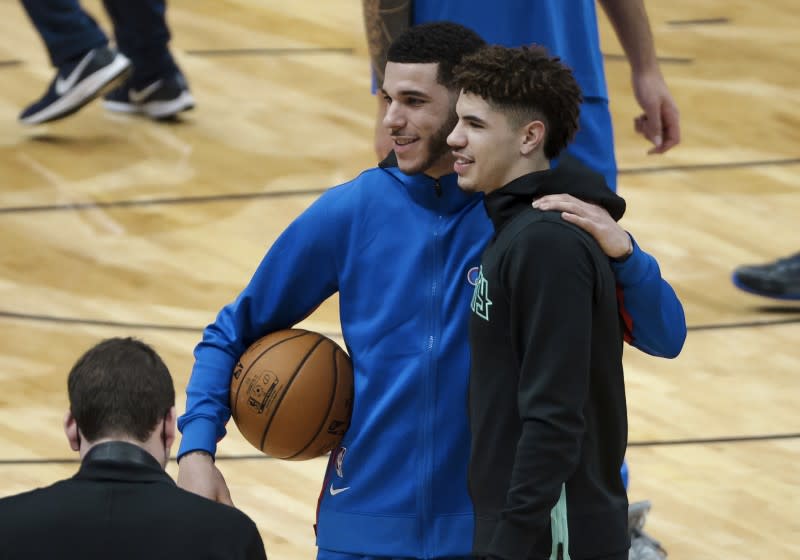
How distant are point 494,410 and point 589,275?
10.6 inches

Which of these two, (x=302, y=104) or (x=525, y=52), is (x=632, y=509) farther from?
(x=302, y=104)

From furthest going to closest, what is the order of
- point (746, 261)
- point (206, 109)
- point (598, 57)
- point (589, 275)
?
point (206, 109)
point (746, 261)
point (598, 57)
point (589, 275)

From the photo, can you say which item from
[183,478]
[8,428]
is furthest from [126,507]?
[8,428]

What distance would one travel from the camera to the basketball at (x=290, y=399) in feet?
10.3

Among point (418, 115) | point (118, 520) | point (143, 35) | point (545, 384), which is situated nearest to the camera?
point (118, 520)

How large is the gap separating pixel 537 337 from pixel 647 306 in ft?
1.06

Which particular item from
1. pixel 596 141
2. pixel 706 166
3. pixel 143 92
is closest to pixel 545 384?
pixel 596 141

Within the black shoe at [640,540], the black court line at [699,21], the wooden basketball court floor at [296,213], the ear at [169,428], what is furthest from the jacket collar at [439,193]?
the black court line at [699,21]

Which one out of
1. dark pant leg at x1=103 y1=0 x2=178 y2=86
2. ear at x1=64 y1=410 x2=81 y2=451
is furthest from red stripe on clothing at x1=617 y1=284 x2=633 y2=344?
dark pant leg at x1=103 y1=0 x2=178 y2=86

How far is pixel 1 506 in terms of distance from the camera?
2416 millimetres

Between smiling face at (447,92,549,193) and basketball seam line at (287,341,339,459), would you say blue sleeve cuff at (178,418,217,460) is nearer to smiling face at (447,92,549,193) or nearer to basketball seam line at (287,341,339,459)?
basketball seam line at (287,341,339,459)

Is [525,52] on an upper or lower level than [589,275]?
upper

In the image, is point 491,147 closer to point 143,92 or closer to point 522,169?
point 522,169

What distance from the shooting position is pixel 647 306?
2.81 metres
